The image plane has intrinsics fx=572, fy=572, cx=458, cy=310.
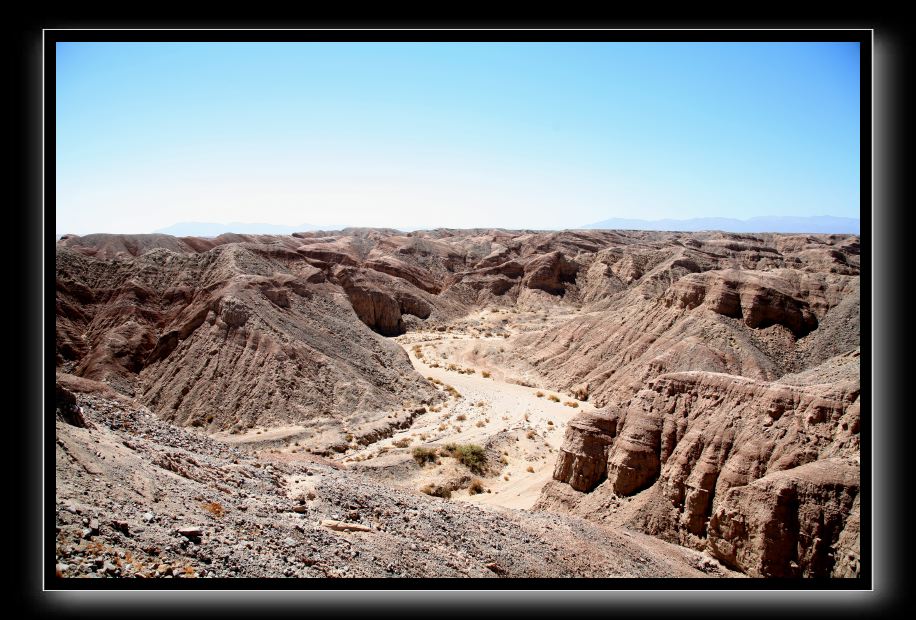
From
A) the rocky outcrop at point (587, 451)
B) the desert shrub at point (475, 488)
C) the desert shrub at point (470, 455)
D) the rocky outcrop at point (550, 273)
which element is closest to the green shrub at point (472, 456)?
the desert shrub at point (470, 455)

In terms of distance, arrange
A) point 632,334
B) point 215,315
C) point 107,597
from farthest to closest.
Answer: point 632,334 < point 215,315 < point 107,597

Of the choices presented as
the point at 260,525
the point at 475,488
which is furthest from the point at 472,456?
the point at 260,525

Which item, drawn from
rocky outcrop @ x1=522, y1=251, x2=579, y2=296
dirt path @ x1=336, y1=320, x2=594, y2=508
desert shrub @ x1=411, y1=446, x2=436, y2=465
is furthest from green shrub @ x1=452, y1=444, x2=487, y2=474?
rocky outcrop @ x1=522, y1=251, x2=579, y2=296

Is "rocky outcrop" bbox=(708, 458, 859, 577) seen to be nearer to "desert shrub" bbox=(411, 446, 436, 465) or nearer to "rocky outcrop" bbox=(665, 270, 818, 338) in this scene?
"desert shrub" bbox=(411, 446, 436, 465)

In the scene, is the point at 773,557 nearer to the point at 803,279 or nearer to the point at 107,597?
the point at 107,597

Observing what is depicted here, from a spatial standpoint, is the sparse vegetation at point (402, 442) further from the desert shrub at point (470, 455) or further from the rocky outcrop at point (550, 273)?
the rocky outcrop at point (550, 273)
